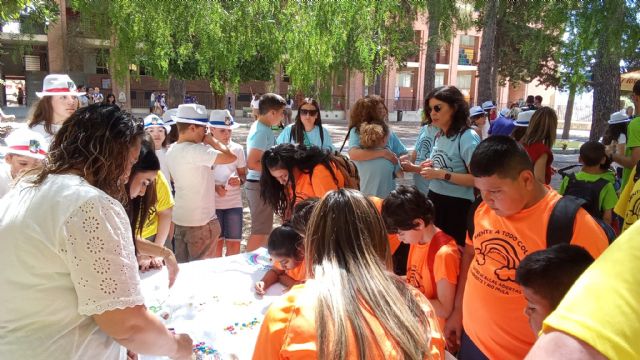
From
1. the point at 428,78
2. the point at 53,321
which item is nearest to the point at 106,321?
the point at 53,321

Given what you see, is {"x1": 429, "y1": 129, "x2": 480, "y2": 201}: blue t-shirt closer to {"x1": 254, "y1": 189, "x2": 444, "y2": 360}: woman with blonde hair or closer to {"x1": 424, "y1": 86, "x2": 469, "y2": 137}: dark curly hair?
{"x1": 424, "y1": 86, "x2": 469, "y2": 137}: dark curly hair

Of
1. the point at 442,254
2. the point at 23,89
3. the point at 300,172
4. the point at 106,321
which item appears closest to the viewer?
the point at 106,321

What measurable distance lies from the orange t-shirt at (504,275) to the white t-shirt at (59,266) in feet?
4.24

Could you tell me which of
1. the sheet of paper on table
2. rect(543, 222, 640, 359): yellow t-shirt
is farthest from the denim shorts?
rect(543, 222, 640, 359): yellow t-shirt

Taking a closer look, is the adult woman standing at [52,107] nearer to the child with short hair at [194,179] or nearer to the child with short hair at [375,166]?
the child with short hair at [194,179]

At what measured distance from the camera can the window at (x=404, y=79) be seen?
3609cm

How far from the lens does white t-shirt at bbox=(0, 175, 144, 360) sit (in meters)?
1.17

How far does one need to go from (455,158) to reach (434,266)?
1.15m

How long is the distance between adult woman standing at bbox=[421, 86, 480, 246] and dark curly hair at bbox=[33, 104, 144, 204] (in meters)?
2.12

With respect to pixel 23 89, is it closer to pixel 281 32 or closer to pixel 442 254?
pixel 281 32

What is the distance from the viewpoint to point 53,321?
123cm

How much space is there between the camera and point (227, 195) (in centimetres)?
399

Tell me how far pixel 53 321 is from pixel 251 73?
12.1 metres

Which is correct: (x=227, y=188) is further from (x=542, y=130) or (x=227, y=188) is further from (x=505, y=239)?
(x=505, y=239)
